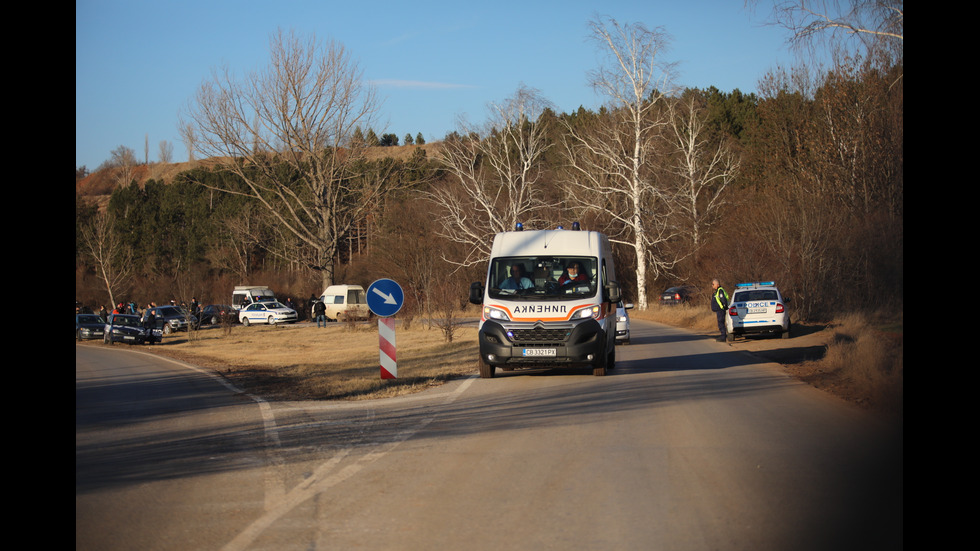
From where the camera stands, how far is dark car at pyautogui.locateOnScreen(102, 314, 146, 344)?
3794cm

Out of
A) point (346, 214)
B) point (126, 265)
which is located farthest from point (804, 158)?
point (126, 265)

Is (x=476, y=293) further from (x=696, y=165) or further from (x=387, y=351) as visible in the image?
(x=696, y=165)

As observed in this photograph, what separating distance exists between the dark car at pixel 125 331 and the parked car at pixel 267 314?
11.4 meters

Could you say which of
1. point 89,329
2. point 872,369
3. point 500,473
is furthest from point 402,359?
point 89,329

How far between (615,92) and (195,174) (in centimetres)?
5816

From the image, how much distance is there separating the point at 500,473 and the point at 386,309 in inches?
309

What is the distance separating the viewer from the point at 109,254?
70.8 meters

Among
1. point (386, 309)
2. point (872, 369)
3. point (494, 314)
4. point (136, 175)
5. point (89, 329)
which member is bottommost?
point (89, 329)

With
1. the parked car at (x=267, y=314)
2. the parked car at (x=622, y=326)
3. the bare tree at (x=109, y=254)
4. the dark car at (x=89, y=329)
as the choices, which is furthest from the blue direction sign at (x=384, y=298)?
the bare tree at (x=109, y=254)

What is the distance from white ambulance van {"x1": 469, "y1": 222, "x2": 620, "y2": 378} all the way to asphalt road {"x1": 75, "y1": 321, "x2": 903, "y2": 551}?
1.20 metres

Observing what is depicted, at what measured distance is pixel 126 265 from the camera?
3019 inches

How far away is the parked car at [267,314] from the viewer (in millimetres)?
49938

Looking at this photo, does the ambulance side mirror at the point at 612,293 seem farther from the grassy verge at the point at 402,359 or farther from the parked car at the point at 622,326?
the parked car at the point at 622,326
